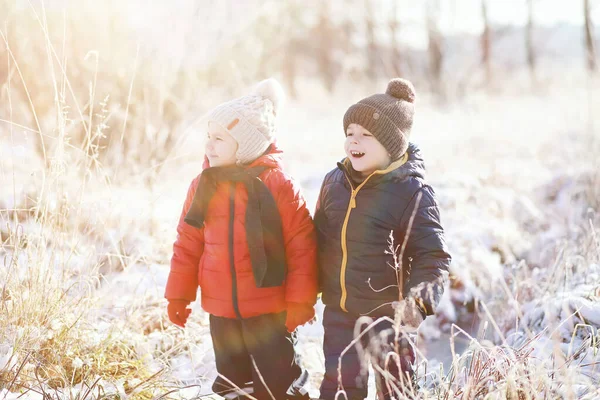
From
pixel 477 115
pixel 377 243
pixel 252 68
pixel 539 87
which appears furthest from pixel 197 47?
pixel 539 87

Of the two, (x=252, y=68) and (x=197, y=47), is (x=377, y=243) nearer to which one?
(x=197, y=47)

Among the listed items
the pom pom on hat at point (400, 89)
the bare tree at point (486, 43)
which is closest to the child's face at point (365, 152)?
the pom pom on hat at point (400, 89)

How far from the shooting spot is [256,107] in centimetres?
254

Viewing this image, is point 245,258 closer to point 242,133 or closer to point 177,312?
point 177,312

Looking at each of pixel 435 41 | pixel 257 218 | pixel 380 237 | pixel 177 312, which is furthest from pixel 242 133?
pixel 435 41

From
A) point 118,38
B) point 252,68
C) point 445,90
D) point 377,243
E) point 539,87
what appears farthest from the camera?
point 539,87

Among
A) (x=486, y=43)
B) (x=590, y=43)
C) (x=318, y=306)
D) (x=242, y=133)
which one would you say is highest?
(x=486, y=43)

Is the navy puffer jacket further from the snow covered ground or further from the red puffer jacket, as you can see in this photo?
the snow covered ground

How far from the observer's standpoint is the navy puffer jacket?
230 cm

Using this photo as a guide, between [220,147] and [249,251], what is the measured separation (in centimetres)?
46

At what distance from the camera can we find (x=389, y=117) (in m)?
2.40

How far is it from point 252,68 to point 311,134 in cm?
369

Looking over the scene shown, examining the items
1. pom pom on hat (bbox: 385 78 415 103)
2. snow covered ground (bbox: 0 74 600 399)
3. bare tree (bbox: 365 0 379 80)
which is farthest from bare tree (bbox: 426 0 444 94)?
pom pom on hat (bbox: 385 78 415 103)

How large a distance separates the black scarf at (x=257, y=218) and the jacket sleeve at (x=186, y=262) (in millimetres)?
136
